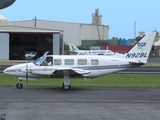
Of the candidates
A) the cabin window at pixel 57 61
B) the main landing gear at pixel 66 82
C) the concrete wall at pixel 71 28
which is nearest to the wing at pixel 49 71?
the main landing gear at pixel 66 82

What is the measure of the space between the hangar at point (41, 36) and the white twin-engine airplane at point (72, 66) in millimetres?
42469

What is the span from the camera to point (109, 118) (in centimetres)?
1007

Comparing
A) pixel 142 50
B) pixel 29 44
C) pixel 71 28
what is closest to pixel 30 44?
pixel 29 44

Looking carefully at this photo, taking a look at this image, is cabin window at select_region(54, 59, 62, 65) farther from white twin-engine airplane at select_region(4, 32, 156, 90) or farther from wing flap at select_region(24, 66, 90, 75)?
wing flap at select_region(24, 66, 90, 75)

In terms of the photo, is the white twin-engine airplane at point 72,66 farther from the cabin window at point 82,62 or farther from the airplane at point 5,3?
the airplane at point 5,3

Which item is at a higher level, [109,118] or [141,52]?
[141,52]

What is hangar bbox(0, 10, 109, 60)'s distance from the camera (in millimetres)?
63875

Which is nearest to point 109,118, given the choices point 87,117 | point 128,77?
point 87,117

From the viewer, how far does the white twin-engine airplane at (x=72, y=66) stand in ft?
64.6

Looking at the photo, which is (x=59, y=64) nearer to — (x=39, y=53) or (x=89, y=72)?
(x=89, y=72)

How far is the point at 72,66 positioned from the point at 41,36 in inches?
2346

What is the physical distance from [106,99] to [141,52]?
23.0 feet

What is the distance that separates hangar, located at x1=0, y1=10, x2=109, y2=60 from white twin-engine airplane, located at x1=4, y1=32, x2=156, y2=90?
1672 inches

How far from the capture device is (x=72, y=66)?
20484 mm
